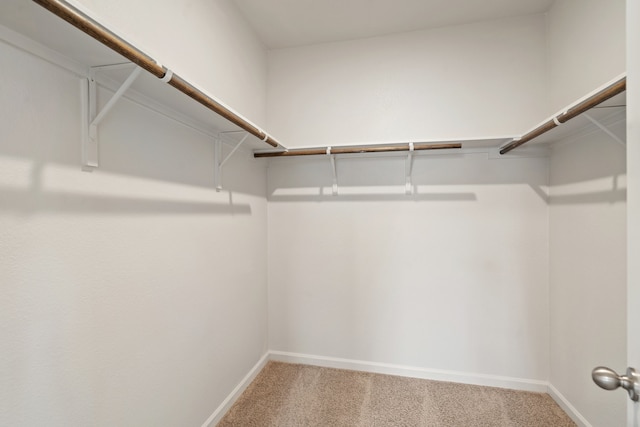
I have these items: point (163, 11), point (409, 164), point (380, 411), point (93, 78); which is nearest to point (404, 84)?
point (409, 164)

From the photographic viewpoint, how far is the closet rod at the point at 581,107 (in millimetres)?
1057

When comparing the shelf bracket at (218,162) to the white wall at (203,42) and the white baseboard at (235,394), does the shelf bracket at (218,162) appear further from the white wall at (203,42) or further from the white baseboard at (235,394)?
the white baseboard at (235,394)

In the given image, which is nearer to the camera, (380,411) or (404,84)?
(380,411)

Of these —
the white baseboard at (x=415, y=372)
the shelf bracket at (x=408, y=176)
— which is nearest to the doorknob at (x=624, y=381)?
the shelf bracket at (x=408, y=176)

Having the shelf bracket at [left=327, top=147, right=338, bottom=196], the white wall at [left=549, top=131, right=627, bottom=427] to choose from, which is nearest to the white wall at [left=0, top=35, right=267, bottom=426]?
the shelf bracket at [left=327, top=147, right=338, bottom=196]

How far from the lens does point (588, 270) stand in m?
1.62

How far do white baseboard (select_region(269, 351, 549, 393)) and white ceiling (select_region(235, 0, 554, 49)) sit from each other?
2.57 m

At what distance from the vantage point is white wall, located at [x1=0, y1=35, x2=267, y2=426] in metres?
0.82

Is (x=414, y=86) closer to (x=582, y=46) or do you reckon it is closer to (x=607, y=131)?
(x=582, y=46)

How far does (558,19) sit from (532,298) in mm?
1864

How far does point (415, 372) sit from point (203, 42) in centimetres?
264

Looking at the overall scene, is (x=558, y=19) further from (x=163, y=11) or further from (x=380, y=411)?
(x=380, y=411)

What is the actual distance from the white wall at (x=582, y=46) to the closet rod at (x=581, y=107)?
355 millimetres

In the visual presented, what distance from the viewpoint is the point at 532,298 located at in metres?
2.08
